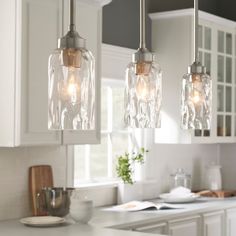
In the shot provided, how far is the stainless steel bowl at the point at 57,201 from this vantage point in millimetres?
3834

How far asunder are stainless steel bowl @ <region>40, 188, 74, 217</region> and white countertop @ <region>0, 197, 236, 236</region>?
5.3 inches

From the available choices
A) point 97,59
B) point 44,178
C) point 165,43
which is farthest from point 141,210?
point 165,43

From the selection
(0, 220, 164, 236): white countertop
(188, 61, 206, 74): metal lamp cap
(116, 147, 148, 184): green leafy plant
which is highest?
(188, 61, 206, 74): metal lamp cap

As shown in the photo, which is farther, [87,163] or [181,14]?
[181,14]

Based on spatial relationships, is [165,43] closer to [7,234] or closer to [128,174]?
[128,174]

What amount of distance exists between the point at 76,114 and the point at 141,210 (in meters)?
3.11

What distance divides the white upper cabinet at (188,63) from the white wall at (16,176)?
142 cm

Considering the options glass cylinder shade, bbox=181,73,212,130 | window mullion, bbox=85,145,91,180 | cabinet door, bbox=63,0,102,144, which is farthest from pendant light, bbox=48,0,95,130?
window mullion, bbox=85,145,91,180

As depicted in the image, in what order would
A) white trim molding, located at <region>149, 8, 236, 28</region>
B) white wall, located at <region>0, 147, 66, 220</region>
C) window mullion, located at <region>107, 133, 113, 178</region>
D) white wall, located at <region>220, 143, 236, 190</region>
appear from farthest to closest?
white wall, located at <region>220, 143, 236, 190</region> → white trim molding, located at <region>149, 8, 236, 28</region> → window mullion, located at <region>107, 133, 113, 178</region> → white wall, located at <region>0, 147, 66, 220</region>

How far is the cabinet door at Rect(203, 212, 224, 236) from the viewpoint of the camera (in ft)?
15.6

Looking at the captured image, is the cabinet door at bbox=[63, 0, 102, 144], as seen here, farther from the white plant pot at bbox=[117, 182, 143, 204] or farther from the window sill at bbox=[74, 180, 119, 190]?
the white plant pot at bbox=[117, 182, 143, 204]

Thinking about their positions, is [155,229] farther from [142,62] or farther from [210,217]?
[142,62]

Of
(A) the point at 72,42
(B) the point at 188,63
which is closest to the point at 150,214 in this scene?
(B) the point at 188,63

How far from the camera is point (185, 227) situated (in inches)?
177
